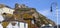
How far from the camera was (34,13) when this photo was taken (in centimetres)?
1528

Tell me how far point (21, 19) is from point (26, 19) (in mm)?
350

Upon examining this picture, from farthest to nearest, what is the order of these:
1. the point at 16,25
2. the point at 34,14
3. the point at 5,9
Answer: the point at 34,14 → the point at 5,9 → the point at 16,25

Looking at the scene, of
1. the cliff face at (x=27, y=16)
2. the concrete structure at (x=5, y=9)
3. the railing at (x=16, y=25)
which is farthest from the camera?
the cliff face at (x=27, y=16)

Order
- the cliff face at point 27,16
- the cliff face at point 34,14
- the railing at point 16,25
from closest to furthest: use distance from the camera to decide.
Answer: the railing at point 16,25
the cliff face at point 27,16
the cliff face at point 34,14

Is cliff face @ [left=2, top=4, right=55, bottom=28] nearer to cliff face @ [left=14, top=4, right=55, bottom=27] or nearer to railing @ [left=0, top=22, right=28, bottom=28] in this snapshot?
cliff face @ [left=14, top=4, right=55, bottom=27]

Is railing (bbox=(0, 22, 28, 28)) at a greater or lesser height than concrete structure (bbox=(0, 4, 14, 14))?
lesser

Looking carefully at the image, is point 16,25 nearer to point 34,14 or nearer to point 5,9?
point 5,9

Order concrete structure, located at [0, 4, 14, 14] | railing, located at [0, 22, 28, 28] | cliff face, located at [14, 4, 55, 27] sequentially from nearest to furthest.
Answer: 1. railing, located at [0, 22, 28, 28]
2. concrete structure, located at [0, 4, 14, 14]
3. cliff face, located at [14, 4, 55, 27]

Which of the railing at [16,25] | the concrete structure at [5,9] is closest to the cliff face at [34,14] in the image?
the concrete structure at [5,9]

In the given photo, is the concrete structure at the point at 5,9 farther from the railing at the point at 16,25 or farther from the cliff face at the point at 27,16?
the railing at the point at 16,25


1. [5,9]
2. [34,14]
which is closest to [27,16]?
[34,14]

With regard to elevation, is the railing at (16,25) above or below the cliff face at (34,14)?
below

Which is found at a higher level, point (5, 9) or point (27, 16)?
point (5, 9)

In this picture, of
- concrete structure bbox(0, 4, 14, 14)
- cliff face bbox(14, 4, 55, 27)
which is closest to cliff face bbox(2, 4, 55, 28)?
cliff face bbox(14, 4, 55, 27)
